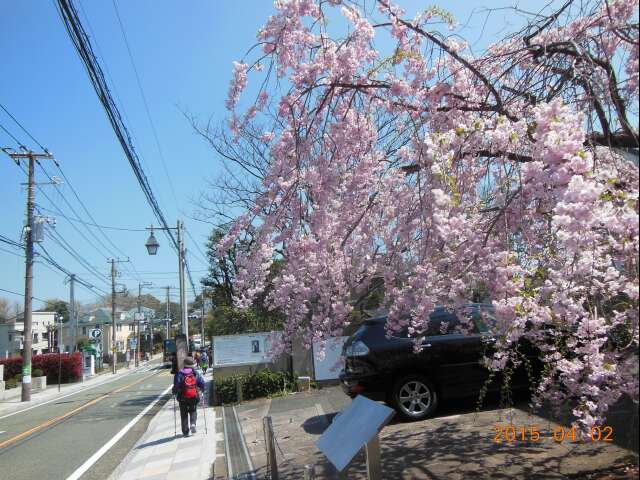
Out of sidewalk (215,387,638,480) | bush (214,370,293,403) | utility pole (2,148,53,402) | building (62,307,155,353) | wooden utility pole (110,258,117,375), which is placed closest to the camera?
sidewalk (215,387,638,480)

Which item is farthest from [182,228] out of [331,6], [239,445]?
[331,6]

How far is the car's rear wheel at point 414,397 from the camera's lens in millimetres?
7707

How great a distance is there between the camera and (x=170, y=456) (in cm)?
851

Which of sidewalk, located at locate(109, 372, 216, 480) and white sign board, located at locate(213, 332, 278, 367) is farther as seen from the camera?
white sign board, located at locate(213, 332, 278, 367)

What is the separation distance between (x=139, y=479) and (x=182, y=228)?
15.3m

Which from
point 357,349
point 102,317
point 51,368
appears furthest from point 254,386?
point 102,317

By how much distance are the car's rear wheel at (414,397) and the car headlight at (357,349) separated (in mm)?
660

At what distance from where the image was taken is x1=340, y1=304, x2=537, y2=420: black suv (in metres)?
7.69

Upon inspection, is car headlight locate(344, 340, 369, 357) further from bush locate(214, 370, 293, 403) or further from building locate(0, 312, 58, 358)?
building locate(0, 312, 58, 358)

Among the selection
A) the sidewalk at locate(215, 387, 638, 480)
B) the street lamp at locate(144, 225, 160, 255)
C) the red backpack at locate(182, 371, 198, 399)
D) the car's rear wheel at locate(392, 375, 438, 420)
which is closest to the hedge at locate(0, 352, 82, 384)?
the street lamp at locate(144, 225, 160, 255)

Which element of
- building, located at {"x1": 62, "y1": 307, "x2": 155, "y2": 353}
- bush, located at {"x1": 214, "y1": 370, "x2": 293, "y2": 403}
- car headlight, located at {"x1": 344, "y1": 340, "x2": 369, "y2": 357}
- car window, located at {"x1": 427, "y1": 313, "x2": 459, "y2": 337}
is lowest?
bush, located at {"x1": 214, "y1": 370, "x2": 293, "y2": 403}

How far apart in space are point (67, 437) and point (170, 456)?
14.7 feet

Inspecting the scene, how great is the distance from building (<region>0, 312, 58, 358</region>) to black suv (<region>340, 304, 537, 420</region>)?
4879 cm

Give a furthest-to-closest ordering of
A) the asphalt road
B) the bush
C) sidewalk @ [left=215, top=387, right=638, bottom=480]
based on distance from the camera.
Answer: the bush → the asphalt road → sidewalk @ [left=215, top=387, right=638, bottom=480]
